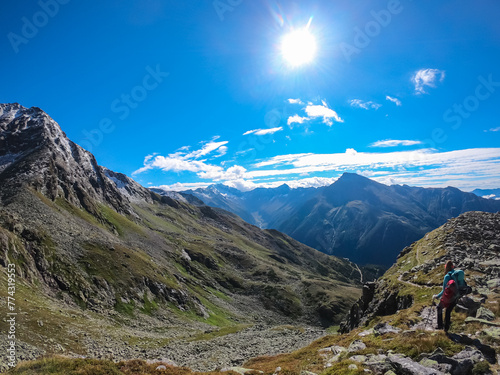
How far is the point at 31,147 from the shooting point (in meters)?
171

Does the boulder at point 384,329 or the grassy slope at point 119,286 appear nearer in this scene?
the boulder at point 384,329

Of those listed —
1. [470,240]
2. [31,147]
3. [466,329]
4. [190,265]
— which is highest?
[31,147]

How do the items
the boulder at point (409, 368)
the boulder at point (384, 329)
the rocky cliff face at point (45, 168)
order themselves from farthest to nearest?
the rocky cliff face at point (45, 168) → the boulder at point (384, 329) → the boulder at point (409, 368)

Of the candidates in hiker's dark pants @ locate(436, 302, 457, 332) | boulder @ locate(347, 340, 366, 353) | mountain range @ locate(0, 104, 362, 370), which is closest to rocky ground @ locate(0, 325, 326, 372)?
mountain range @ locate(0, 104, 362, 370)

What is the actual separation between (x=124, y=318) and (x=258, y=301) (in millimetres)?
83821

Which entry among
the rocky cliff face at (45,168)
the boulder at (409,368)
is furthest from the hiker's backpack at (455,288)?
the rocky cliff face at (45,168)

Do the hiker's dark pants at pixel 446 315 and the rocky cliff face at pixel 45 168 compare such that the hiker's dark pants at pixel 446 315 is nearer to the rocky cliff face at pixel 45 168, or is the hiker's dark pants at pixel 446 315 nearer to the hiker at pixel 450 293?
the hiker at pixel 450 293

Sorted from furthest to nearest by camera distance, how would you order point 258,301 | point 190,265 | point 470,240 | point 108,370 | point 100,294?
point 190,265 < point 258,301 < point 100,294 < point 470,240 < point 108,370

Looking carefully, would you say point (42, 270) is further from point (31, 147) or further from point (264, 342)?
point (31, 147)

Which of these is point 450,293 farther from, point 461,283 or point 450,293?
point 461,283

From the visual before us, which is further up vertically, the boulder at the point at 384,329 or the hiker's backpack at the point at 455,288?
the hiker's backpack at the point at 455,288

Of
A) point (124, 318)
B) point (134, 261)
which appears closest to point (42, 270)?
point (124, 318)

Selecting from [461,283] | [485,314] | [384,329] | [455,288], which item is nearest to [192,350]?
[384,329]

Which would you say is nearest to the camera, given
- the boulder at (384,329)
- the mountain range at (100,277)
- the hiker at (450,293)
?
the hiker at (450,293)
